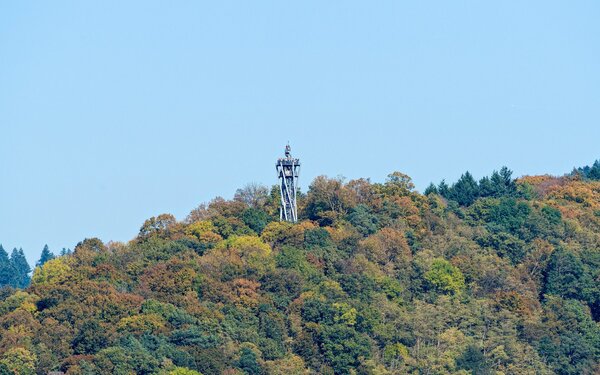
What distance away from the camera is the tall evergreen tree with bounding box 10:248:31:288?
5733 inches

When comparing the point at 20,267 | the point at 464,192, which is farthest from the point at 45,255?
the point at 464,192

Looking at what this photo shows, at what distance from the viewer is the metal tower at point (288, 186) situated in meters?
86.1

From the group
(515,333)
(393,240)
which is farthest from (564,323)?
(393,240)

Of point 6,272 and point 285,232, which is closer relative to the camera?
point 285,232

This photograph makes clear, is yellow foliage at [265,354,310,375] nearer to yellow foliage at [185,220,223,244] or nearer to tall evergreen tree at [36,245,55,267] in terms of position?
yellow foliage at [185,220,223,244]

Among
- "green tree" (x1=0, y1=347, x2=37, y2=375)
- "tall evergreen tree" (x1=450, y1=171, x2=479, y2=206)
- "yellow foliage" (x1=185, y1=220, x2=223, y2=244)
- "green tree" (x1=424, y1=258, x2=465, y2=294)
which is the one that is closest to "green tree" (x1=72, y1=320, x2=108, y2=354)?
"green tree" (x1=0, y1=347, x2=37, y2=375)

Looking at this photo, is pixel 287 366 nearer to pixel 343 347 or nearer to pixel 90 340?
pixel 343 347

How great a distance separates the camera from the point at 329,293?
8031cm

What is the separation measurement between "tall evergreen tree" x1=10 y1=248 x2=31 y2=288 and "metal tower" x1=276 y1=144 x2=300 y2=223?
200ft

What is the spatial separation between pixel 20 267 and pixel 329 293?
74302 mm

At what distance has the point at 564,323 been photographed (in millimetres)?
81812

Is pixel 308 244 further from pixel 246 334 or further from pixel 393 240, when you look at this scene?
pixel 246 334

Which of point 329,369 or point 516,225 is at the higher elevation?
point 516,225

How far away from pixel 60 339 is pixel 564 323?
24.8 metres
